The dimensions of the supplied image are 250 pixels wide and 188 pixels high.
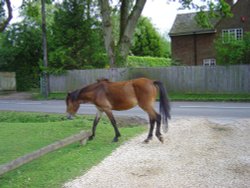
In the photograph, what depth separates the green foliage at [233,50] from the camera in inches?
954

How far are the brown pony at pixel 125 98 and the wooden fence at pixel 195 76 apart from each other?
685 inches

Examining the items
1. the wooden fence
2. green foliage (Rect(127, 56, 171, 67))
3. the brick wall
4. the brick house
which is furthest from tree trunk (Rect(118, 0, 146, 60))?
the brick wall

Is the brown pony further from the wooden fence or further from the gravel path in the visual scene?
the wooden fence

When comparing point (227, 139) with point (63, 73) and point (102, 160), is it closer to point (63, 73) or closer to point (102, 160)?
point (102, 160)

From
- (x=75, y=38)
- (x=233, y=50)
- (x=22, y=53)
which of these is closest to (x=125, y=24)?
(x=75, y=38)

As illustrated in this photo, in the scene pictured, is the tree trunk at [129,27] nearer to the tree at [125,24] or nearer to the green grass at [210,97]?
the tree at [125,24]

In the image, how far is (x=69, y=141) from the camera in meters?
A: 8.01

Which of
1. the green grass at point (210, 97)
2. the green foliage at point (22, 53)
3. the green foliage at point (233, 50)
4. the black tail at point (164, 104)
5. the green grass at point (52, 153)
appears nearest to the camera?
the green grass at point (52, 153)

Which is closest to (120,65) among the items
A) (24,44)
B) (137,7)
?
(137,7)

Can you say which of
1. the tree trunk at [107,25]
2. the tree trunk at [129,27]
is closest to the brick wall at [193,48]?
the tree trunk at [129,27]

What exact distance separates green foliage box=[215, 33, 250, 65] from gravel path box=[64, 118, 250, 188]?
1548cm

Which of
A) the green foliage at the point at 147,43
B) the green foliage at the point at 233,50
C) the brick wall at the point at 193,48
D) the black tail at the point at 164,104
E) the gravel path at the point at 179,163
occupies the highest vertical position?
the green foliage at the point at 147,43

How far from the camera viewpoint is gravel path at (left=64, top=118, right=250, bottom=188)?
5.96 meters

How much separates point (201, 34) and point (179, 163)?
113 feet
